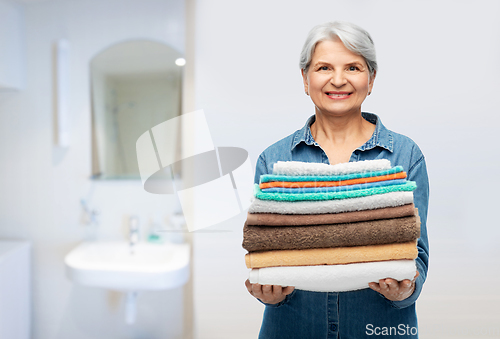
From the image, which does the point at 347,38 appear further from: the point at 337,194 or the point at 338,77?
the point at 337,194

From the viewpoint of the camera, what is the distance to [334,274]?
539 millimetres

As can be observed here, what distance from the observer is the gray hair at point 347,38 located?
689mm

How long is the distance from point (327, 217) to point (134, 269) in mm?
1082

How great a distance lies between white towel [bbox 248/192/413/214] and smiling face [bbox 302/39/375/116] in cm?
25

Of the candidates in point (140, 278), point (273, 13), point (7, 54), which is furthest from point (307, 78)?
point (7, 54)

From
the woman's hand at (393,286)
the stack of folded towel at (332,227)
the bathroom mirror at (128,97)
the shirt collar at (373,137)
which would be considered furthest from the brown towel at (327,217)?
the bathroom mirror at (128,97)

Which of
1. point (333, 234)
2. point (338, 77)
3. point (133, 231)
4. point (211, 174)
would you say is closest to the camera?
point (333, 234)

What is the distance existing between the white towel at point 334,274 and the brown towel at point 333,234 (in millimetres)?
35

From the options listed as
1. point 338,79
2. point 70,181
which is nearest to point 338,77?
point 338,79

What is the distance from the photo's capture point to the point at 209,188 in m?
1.27

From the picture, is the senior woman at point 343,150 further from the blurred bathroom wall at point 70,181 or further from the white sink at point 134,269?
the blurred bathroom wall at point 70,181

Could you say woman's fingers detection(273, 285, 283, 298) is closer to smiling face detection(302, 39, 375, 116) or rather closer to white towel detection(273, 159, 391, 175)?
white towel detection(273, 159, 391, 175)

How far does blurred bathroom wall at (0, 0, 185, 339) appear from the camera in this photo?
1.61 meters

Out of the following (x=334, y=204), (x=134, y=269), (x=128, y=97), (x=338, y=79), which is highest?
(x=128, y=97)
